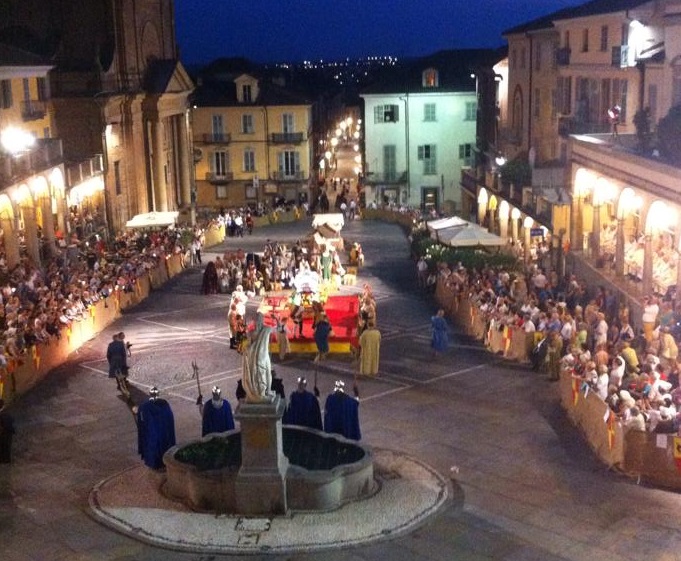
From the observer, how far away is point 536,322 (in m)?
25.5

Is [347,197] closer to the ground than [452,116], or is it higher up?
closer to the ground

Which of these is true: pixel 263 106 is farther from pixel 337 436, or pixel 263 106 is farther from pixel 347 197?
pixel 337 436

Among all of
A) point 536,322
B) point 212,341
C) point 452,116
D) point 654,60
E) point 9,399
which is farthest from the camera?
point 452,116

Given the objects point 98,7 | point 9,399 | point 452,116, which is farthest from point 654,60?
point 452,116

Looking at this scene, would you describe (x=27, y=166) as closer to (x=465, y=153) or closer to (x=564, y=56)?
(x=564, y=56)

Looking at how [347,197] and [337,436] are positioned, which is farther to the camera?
[347,197]

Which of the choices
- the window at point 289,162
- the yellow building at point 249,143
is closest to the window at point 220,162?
the yellow building at point 249,143

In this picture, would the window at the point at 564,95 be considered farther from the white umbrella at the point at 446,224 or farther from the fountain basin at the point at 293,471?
the fountain basin at the point at 293,471

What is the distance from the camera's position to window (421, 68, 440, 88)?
68.8 meters

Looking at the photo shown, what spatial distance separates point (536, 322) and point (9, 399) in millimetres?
12940

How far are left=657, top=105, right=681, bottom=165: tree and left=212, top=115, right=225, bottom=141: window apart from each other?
1904 inches

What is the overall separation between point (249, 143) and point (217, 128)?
2526 mm

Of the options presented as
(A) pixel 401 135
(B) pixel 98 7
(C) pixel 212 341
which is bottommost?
(C) pixel 212 341

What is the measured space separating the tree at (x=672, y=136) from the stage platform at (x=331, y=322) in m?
9.67
